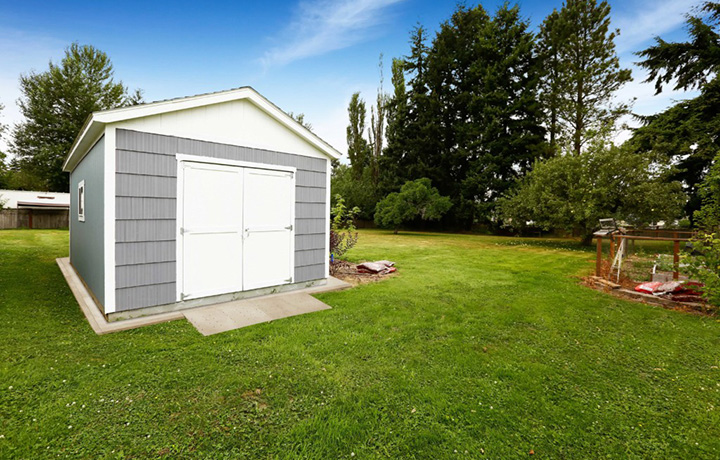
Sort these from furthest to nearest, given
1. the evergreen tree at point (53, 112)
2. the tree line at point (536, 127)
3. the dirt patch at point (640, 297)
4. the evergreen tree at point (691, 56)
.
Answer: the evergreen tree at point (53, 112)
the evergreen tree at point (691, 56)
the tree line at point (536, 127)
the dirt patch at point (640, 297)

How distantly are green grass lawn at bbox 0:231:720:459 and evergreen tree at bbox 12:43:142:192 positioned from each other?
24.5m

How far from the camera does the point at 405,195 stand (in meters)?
20.0

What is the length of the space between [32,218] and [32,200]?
1111 mm

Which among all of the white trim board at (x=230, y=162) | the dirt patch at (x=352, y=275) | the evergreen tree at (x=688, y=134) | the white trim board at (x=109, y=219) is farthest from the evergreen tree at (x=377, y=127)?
the white trim board at (x=109, y=219)

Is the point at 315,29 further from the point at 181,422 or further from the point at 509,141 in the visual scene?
the point at 509,141

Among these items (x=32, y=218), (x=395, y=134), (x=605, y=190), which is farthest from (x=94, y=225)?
(x=395, y=134)

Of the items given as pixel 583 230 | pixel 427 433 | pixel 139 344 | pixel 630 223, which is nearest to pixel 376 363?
Result: pixel 427 433

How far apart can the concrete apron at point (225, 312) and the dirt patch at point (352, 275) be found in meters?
1.09

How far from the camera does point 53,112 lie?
864 inches

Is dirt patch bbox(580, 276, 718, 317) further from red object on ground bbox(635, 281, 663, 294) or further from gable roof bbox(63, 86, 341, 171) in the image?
gable roof bbox(63, 86, 341, 171)

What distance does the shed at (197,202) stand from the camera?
384cm

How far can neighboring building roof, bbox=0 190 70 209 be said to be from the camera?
1848 centimetres

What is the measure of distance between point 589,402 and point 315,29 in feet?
43.1

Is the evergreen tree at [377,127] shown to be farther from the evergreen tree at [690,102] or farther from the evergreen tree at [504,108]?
the evergreen tree at [690,102]
